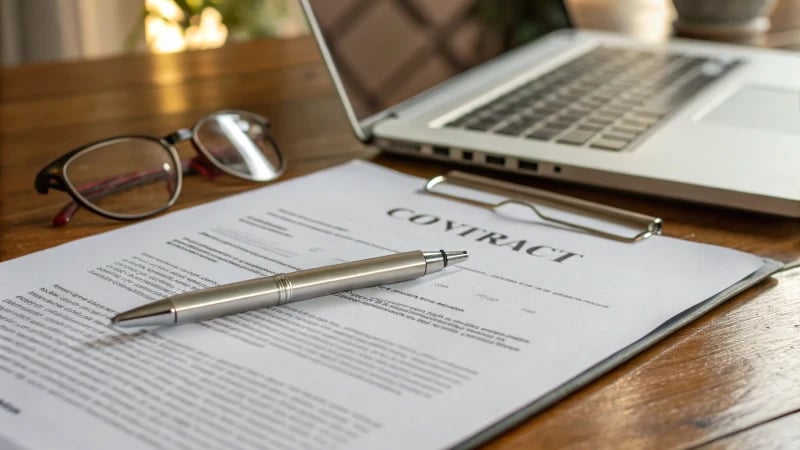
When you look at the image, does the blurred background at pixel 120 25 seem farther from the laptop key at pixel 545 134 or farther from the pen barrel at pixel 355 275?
the pen barrel at pixel 355 275

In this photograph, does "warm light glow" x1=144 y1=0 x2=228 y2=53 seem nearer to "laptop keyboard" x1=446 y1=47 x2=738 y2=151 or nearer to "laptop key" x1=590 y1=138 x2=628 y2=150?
"laptop keyboard" x1=446 y1=47 x2=738 y2=151

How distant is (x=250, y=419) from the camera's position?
396 mm

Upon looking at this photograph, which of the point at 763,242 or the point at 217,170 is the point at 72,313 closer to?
the point at 217,170

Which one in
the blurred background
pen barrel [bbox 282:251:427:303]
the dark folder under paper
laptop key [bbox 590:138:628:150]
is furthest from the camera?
the blurred background

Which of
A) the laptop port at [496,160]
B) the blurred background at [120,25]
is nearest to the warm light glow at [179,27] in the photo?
the blurred background at [120,25]

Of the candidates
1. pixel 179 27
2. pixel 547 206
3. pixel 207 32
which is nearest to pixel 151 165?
pixel 547 206

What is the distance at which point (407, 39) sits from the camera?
874 millimetres

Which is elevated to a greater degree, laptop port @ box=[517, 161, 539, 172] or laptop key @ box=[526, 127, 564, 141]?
laptop key @ box=[526, 127, 564, 141]

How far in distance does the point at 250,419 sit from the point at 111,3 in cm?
200

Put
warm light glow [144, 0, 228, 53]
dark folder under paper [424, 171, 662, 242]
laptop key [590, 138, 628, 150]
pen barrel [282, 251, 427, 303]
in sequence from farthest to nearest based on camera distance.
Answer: warm light glow [144, 0, 228, 53] < laptop key [590, 138, 628, 150] < dark folder under paper [424, 171, 662, 242] < pen barrel [282, 251, 427, 303]

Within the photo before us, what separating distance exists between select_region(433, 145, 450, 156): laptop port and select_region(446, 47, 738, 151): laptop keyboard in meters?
0.04

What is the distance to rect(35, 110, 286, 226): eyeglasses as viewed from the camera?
2.19 ft

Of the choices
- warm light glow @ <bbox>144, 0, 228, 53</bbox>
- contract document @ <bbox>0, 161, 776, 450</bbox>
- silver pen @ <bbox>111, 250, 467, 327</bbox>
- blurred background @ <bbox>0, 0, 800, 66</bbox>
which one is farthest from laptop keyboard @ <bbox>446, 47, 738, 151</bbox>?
warm light glow @ <bbox>144, 0, 228, 53</bbox>

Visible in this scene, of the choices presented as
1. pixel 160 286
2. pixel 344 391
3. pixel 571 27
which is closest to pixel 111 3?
pixel 571 27
